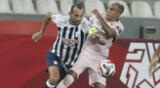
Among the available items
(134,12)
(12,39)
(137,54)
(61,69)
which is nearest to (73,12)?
(61,69)

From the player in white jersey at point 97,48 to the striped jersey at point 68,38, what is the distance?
0.52ft

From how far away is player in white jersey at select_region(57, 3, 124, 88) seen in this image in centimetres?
646

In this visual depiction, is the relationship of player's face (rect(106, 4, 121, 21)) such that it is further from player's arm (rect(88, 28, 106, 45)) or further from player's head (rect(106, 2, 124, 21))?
player's arm (rect(88, 28, 106, 45))

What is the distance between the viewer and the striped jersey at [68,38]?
637 centimetres

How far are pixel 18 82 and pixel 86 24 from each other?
1390mm

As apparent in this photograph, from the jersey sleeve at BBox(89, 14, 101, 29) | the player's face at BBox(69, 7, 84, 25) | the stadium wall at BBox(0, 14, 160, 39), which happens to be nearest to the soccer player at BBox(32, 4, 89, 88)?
the player's face at BBox(69, 7, 84, 25)

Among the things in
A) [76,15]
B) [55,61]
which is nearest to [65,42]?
[55,61]

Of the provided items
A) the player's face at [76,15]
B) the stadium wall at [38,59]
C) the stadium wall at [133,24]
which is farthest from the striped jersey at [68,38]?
the stadium wall at [133,24]

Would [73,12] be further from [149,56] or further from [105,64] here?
[149,56]

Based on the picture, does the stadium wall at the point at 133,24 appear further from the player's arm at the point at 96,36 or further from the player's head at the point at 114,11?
the player's arm at the point at 96,36

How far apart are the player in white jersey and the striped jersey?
0.52 feet

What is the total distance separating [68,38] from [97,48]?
0.57 metres

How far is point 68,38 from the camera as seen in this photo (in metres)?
6.36

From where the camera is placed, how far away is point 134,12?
1023 cm
